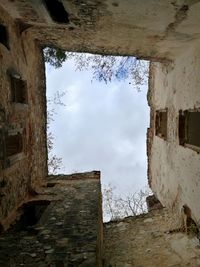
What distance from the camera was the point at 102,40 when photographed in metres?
8.05

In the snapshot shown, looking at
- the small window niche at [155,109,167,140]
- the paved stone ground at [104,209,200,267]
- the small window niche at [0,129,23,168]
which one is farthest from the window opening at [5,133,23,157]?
the small window niche at [155,109,167,140]

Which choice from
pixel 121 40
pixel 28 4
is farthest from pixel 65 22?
pixel 121 40

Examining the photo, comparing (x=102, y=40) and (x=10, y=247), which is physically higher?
(x=102, y=40)

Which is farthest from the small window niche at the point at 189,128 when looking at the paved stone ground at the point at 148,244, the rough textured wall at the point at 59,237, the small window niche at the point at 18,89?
the small window niche at the point at 18,89

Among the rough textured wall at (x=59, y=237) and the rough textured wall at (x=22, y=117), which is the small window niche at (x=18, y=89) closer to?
the rough textured wall at (x=22, y=117)

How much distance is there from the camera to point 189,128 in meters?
8.73

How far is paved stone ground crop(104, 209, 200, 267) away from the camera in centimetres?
744

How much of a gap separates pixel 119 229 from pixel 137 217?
2.26 ft

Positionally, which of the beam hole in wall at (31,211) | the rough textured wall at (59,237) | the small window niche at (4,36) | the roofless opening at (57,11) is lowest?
the beam hole in wall at (31,211)

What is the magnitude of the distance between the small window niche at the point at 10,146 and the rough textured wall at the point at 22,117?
0.13 ft

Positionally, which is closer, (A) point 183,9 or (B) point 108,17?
(A) point 183,9

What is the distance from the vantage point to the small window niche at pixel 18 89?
7191mm

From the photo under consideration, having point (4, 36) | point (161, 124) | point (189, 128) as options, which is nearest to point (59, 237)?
point (4, 36)

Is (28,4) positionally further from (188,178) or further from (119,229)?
(119,229)
